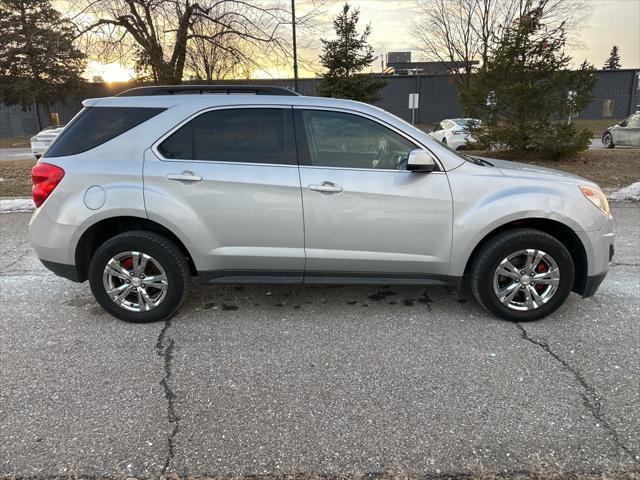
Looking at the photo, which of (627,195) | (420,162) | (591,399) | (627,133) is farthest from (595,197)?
(627,133)

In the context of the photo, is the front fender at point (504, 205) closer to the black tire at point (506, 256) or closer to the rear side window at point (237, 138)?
the black tire at point (506, 256)

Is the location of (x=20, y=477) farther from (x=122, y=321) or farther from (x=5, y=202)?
(x=5, y=202)

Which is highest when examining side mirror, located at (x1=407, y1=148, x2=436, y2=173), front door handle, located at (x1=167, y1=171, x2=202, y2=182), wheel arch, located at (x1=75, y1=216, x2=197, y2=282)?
side mirror, located at (x1=407, y1=148, x2=436, y2=173)

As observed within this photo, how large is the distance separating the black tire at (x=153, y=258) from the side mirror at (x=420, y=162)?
1.91 meters

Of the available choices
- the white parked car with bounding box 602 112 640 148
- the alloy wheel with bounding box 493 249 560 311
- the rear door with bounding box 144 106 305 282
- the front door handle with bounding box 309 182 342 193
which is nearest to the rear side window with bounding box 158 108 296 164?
the rear door with bounding box 144 106 305 282

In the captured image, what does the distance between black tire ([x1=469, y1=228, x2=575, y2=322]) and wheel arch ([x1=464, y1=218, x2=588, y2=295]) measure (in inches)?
1.8

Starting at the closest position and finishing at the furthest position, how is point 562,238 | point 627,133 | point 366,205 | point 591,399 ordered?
point 591,399 < point 366,205 < point 562,238 < point 627,133

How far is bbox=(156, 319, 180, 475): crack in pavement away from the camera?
2.41 metres

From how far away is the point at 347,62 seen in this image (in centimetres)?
1802

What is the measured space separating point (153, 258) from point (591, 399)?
10.3ft

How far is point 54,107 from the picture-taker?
38.2 m

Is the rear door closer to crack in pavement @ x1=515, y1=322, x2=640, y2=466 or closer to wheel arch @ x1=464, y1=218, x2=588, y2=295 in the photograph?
wheel arch @ x1=464, y1=218, x2=588, y2=295

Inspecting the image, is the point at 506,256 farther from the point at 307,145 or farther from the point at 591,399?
the point at 307,145

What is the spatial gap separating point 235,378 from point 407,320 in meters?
1.53
